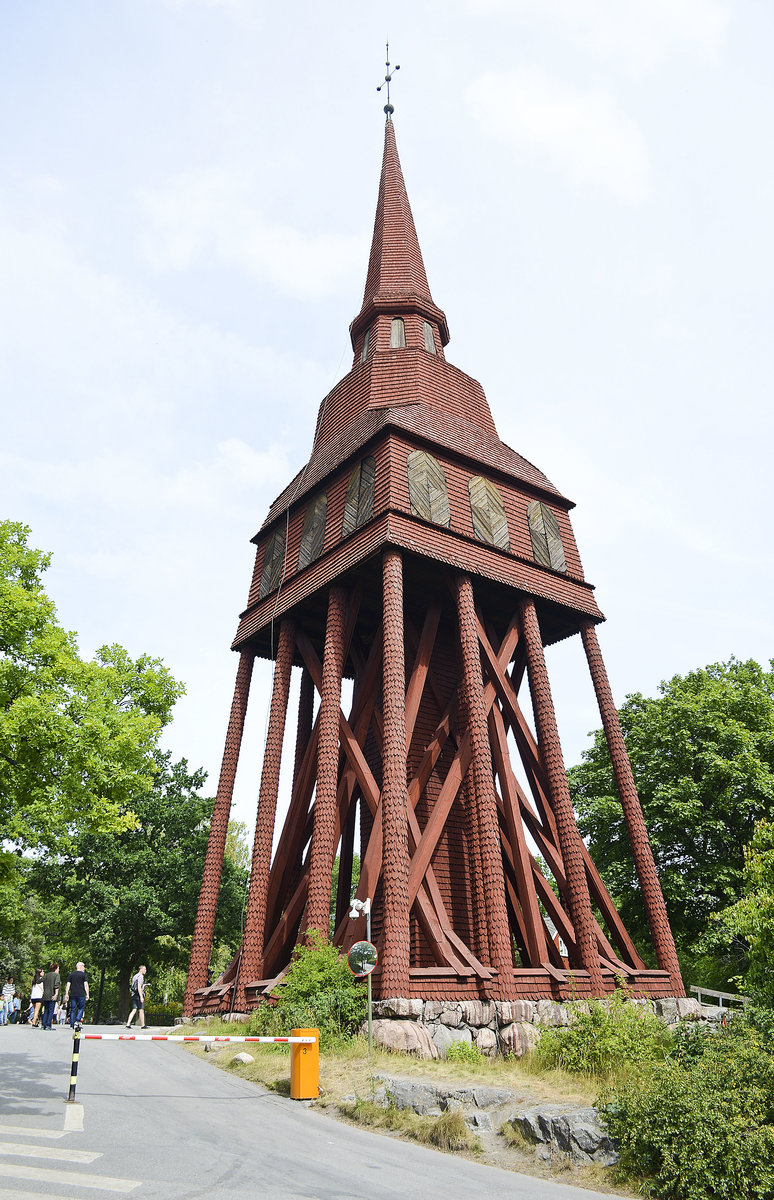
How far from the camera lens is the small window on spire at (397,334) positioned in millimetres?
26562

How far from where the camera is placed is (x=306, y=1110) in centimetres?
1067

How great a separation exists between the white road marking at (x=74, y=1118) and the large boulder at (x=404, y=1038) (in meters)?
5.63

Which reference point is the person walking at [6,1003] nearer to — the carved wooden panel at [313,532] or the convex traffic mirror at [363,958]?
the carved wooden panel at [313,532]

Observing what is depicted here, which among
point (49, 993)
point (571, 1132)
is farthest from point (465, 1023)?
point (49, 993)

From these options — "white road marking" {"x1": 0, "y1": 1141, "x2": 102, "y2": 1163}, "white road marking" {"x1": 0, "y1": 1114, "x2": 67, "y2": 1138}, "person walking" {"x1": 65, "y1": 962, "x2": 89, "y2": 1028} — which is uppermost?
"person walking" {"x1": 65, "y1": 962, "x2": 89, "y2": 1028}

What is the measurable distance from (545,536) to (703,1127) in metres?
17.5

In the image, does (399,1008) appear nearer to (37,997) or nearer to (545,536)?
(37,997)

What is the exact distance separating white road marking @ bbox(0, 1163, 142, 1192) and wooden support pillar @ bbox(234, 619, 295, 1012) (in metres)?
12.0

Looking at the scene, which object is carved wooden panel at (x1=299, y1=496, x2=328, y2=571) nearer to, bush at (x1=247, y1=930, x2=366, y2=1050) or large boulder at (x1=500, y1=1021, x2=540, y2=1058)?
bush at (x1=247, y1=930, x2=366, y2=1050)

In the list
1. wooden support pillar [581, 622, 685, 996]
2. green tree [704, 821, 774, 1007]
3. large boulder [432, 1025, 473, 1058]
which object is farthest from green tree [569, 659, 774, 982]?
large boulder [432, 1025, 473, 1058]

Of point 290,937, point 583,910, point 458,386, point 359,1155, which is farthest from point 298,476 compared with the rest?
point 359,1155

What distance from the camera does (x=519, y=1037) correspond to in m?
15.2

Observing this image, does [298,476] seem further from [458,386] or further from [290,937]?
[290,937]

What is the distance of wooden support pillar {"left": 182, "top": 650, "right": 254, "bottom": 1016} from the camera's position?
21.2 m
